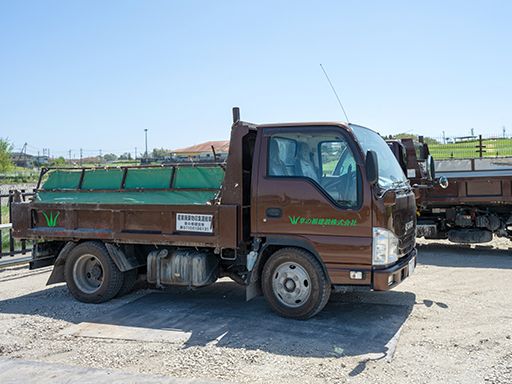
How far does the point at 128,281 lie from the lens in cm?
836

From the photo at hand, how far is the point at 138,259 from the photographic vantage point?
27.5 feet

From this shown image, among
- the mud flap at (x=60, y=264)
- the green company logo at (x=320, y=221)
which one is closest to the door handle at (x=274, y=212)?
the green company logo at (x=320, y=221)

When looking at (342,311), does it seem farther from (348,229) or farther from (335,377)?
(335,377)

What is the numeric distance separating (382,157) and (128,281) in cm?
437

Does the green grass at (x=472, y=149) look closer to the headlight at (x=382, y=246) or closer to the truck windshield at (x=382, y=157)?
the truck windshield at (x=382, y=157)

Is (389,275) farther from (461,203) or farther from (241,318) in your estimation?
(461,203)

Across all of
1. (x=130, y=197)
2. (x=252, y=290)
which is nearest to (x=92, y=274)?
(x=130, y=197)

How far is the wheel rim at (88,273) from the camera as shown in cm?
829

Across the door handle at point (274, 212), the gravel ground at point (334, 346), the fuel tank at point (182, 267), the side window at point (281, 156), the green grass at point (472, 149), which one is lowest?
the gravel ground at point (334, 346)

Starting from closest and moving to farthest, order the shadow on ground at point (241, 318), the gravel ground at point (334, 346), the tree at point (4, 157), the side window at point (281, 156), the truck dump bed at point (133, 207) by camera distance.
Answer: the gravel ground at point (334, 346), the shadow on ground at point (241, 318), the side window at point (281, 156), the truck dump bed at point (133, 207), the tree at point (4, 157)

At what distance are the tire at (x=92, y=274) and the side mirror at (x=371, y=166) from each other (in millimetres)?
4169

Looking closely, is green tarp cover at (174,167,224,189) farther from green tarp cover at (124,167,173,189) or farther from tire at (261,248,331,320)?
A: tire at (261,248,331,320)

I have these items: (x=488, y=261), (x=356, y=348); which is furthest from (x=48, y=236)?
(x=488, y=261)

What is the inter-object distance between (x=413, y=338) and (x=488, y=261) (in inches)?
215
